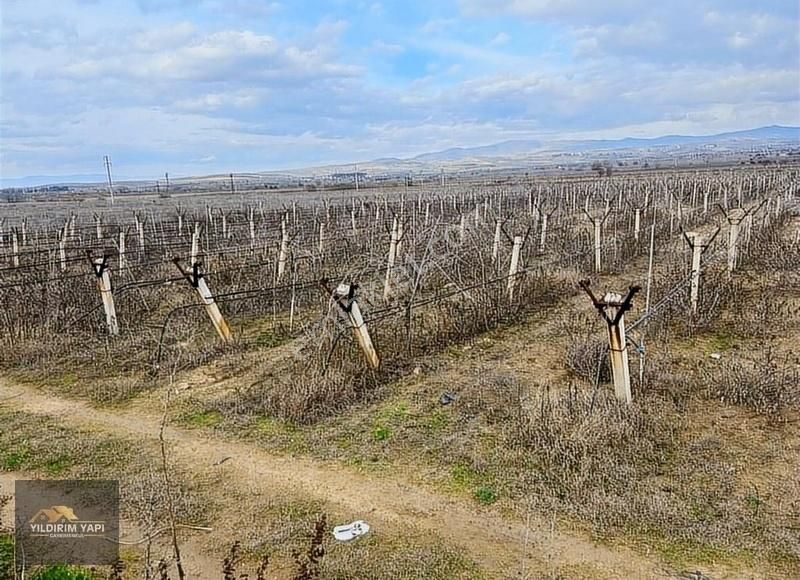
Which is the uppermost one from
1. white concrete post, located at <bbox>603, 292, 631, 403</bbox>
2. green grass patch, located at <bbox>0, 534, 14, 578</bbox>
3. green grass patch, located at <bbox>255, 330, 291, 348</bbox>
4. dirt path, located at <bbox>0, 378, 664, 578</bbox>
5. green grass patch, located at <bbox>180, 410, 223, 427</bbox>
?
white concrete post, located at <bbox>603, 292, 631, 403</bbox>

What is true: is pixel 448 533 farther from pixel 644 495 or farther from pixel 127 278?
pixel 127 278

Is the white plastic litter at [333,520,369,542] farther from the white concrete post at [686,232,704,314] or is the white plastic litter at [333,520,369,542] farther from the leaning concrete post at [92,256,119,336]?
the white concrete post at [686,232,704,314]

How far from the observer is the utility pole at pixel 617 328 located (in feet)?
14.5

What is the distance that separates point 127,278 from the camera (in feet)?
36.1

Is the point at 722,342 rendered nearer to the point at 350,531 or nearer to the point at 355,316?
the point at 355,316

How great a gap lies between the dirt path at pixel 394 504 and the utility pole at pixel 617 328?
1.68 meters

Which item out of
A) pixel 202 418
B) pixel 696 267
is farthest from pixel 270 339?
pixel 696 267

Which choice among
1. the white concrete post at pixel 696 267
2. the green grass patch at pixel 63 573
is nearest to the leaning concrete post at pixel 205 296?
the green grass patch at pixel 63 573

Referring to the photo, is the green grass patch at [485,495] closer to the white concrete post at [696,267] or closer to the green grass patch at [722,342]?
the green grass patch at [722,342]

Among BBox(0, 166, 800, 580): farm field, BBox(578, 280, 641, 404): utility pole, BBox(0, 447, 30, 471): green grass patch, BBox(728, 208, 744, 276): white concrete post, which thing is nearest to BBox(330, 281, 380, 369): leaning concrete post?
BBox(0, 166, 800, 580): farm field

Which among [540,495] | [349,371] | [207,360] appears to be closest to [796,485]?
[540,495]

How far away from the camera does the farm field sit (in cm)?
355

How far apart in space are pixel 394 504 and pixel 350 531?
43cm

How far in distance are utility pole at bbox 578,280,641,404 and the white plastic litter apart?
230 centimetres
